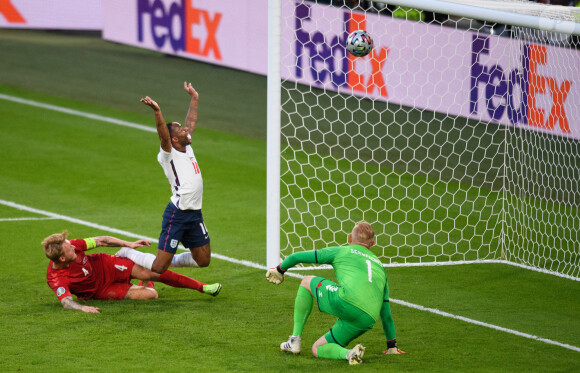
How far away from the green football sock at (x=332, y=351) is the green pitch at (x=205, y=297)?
3.5 inches

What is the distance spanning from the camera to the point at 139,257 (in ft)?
27.9

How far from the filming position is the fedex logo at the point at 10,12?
2276cm

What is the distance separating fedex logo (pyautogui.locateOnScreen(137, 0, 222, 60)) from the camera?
2020cm

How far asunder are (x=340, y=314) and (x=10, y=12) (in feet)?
59.8

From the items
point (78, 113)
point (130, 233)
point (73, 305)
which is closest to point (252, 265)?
point (130, 233)

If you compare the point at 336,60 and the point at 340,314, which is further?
the point at 336,60

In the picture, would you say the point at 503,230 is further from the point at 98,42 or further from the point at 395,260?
the point at 98,42

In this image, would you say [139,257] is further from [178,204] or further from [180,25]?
[180,25]

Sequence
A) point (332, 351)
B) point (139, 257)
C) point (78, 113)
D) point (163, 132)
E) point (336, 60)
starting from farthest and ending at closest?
1. point (78, 113)
2. point (336, 60)
3. point (139, 257)
4. point (163, 132)
5. point (332, 351)

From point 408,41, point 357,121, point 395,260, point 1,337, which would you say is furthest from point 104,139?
point 1,337

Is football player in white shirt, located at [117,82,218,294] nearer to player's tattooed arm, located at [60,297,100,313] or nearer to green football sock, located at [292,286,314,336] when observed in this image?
player's tattooed arm, located at [60,297,100,313]

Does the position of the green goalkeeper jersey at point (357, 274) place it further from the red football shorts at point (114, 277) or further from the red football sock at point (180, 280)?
the red football shorts at point (114, 277)

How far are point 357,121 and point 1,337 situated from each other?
9.31m

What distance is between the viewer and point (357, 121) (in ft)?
52.3
